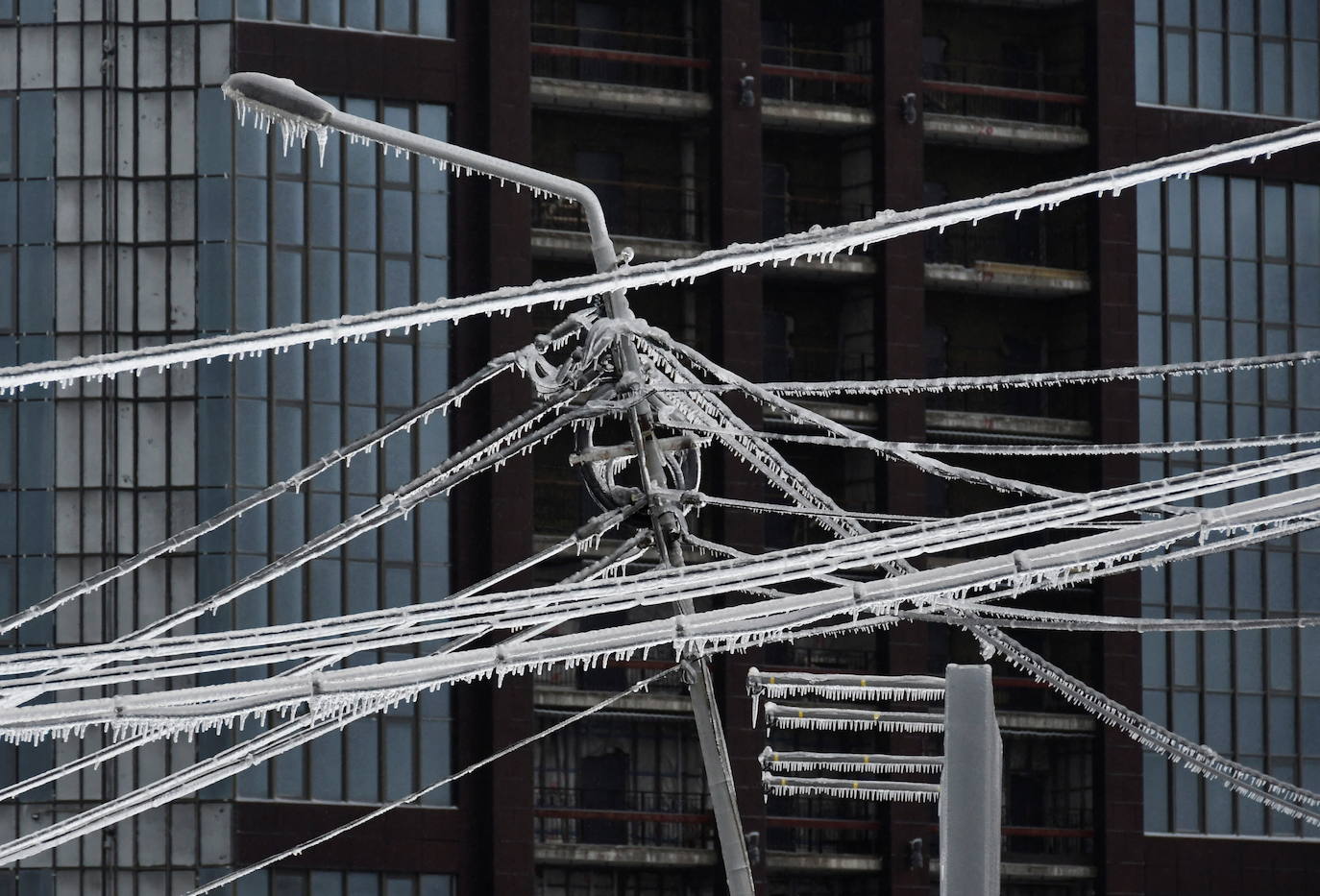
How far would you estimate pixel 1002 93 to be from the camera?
223 feet

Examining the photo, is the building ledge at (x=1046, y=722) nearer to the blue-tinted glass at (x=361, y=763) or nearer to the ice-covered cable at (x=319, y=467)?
the blue-tinted glass at (x=361, y=763)

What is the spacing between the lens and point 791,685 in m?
20.8

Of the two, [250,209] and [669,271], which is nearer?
[669,271]

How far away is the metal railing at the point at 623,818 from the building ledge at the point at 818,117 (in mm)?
15949

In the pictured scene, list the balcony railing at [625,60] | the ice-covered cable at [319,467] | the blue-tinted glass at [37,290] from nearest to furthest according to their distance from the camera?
the ice-covered cable at [319,467]
the blue-tinted glass at [37,290]
the balcony railing at [625,60]

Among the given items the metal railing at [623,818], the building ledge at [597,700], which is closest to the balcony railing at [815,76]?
the building ledge at [597,700]

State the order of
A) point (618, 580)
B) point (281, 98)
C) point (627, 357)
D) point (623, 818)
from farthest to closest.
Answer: point (623, 818), point (627, 357), point (281, 98), point (618, 580)

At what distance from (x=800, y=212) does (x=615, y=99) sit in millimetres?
6482

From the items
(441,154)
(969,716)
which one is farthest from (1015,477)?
(969,716)

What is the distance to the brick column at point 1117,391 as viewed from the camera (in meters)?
65.8

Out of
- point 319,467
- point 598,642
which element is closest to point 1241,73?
point 319,467

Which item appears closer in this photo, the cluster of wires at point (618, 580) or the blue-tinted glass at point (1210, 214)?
the cluster of wires at point (618, 580)

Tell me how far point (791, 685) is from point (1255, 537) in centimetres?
363

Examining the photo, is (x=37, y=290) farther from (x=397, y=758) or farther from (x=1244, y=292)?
(x=1244, y=292)
